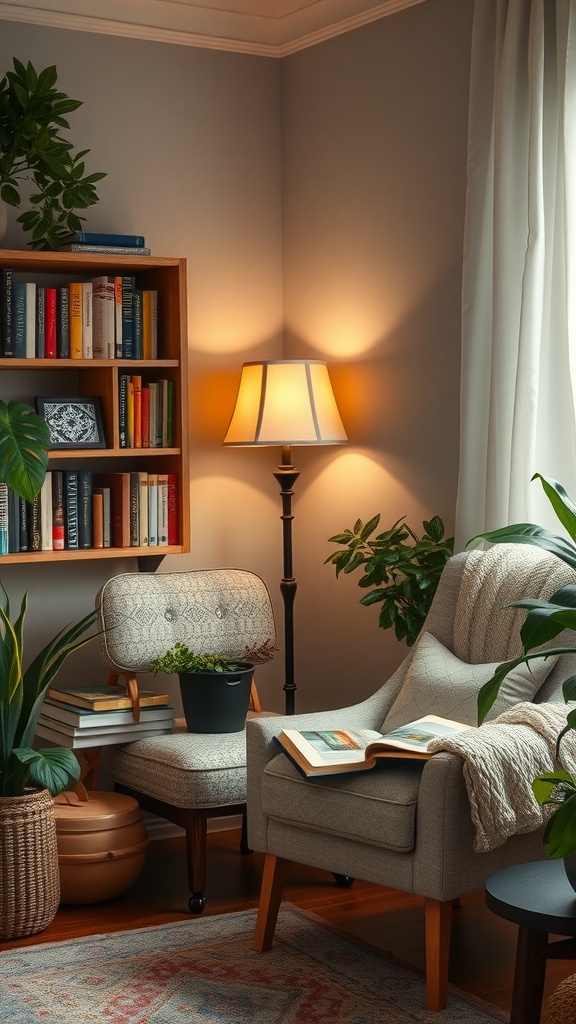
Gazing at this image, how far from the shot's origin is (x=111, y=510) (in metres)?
4.03

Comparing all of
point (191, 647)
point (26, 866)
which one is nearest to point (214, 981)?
point (26, 866)

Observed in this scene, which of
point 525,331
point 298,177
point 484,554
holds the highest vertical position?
point 298,177

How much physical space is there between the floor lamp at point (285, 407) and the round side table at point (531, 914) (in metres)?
1.94

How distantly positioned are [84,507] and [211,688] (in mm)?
730

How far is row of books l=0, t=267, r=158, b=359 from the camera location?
381 cm

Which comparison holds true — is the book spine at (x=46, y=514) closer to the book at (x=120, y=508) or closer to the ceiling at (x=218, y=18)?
the book at (x=120, y=508)

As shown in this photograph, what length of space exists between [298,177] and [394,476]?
120cm

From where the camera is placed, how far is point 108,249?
12.8 feet

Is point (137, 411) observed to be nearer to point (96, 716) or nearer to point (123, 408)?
point (123, 408)

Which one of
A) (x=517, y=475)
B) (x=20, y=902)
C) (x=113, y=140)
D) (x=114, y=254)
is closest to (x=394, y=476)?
(x=517, y=475)

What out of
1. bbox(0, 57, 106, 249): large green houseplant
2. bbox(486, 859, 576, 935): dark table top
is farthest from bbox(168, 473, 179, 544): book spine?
bbox(486, 859, 576, 935): dark table top

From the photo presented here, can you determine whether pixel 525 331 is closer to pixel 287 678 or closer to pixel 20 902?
pixel 287 678

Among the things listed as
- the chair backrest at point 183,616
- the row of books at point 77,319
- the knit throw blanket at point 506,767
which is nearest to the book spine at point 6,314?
the row of books at point 77,319

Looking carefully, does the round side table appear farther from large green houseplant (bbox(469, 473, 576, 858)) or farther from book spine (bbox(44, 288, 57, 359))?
book spine (bbox(44, 288, 57, 359))
